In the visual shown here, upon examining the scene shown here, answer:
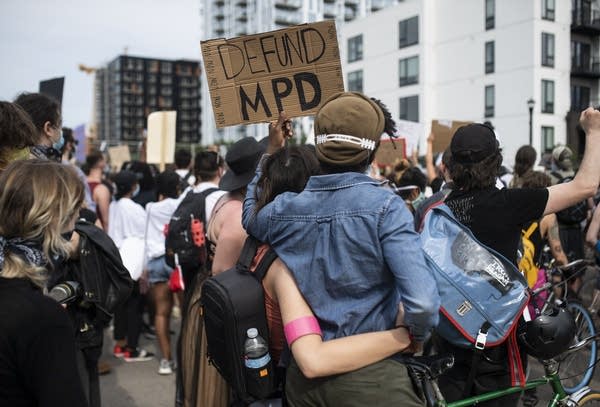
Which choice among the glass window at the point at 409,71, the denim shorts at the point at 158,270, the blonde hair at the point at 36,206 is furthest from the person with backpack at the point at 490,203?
the glass window at the point at 409,71

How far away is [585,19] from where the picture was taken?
122ft

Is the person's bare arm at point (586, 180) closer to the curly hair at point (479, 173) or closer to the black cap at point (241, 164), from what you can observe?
the curly hair at point (479, 173)

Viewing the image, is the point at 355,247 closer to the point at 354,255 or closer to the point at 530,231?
the point at 354,255

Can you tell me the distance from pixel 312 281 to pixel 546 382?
6.28ft

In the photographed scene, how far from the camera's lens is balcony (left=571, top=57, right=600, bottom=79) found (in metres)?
37.1

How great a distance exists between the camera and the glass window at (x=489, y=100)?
38.3m

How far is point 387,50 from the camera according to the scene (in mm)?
45156

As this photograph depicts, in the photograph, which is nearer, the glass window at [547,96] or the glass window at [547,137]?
the glass window at [547,96]

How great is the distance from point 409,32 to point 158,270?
133ft

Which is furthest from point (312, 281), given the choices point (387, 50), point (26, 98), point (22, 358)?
point (387, 50)

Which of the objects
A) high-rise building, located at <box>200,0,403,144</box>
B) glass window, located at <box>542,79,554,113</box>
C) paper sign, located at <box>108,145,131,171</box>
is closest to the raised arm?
paper sign, located at <box>108,145,131,171</box>

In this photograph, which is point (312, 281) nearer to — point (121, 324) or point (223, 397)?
point (223, 397)

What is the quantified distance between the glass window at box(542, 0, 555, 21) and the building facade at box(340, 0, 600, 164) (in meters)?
0.06

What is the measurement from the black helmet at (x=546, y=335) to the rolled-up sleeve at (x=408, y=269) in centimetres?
114
